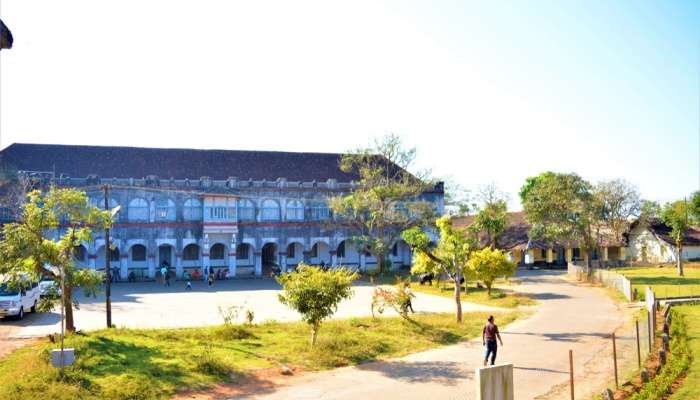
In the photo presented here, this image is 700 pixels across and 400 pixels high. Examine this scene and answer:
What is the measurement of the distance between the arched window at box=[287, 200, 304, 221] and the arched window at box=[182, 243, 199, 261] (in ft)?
21.0

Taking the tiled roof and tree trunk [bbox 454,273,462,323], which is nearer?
tree trunk [bbox 454,273,462,323]

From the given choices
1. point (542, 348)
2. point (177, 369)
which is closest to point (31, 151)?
point (177, 369)

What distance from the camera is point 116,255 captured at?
38.3 meters

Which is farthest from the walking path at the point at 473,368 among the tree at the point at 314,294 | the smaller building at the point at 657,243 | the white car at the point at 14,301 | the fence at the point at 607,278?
the smaller building at the point at 657,243

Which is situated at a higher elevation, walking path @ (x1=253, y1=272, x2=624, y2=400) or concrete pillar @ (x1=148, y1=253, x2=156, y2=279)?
concrete pillar @ (x1=148, y1=253, x2=156, y2=279)

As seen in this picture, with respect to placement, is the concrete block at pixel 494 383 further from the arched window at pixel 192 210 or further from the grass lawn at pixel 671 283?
the arched window at pixel 192 210

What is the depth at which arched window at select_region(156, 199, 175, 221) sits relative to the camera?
127ft

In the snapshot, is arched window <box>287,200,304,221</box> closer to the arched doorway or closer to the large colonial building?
the large colonial building

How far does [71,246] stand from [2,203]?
72.8 feet

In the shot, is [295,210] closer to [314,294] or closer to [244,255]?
[244,255]

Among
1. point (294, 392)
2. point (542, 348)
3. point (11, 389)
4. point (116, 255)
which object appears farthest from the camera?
point (116, 255)

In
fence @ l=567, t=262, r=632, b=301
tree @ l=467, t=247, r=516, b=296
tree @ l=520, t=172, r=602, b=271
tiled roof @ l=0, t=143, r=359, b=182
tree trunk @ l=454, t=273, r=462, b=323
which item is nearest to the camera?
tree trunk @ l=454, t=273, r=462, b=323

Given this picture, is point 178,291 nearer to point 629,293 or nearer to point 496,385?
point 629,293

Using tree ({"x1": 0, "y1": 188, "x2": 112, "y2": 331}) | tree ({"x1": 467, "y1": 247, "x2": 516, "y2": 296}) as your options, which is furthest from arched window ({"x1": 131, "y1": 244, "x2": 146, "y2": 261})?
tree ({"x1": 0, "y1": 188, "x2": 112, "y2": 331})
